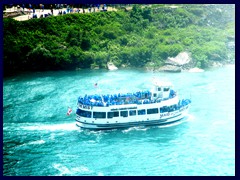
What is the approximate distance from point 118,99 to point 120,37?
10149 millimetres

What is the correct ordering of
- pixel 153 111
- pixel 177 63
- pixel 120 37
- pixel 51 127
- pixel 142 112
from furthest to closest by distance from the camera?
pixel 120 37 < pixel 177 63 < pixel 153 111 < pixel 142 112 < pixel 51 127

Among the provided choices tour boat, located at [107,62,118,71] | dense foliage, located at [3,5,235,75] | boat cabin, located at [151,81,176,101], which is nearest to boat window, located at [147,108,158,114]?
boat cabin, located at [151,81,176,101]

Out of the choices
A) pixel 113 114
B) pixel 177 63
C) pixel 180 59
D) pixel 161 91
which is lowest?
pixel 113 114

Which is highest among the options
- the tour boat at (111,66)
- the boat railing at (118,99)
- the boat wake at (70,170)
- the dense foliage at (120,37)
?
the dense foliage at (120,37)

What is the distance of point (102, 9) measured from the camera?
1060 inches

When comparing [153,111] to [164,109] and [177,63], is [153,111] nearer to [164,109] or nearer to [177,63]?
[164,109]

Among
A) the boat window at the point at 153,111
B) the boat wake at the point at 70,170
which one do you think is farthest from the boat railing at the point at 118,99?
the boat wake at the point at 70,170

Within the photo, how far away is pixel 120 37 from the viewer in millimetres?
27031

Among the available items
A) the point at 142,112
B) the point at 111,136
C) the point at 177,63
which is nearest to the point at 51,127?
the point at 111,136

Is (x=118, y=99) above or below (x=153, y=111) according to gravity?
above

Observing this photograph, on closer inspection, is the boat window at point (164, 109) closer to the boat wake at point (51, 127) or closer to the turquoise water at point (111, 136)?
the turquoise water at point (111, 136)

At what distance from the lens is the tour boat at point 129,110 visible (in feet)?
55.3

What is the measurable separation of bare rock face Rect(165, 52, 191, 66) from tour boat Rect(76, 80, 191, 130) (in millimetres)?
6616

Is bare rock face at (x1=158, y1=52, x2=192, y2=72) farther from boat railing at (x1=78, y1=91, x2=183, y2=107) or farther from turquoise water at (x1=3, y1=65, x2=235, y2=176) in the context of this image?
boat railing at (x1=78, y1=91, x2=183, y2=107)
